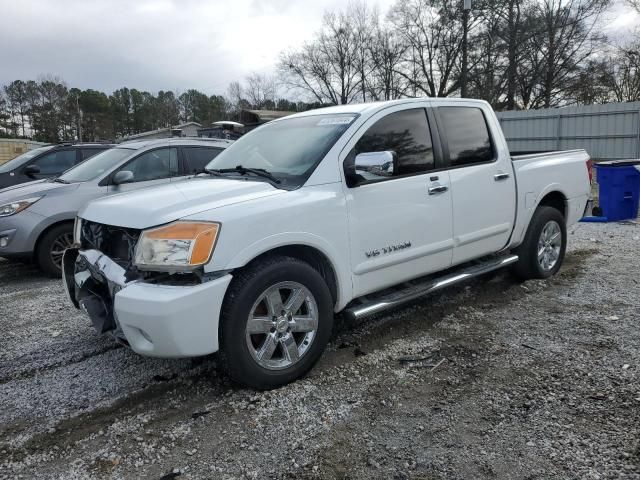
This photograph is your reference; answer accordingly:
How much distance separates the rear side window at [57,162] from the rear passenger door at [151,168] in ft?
10.2

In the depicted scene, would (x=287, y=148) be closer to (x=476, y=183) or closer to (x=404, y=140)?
(x=404, y=140)

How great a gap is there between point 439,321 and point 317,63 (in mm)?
50901

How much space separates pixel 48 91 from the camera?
6238 cm

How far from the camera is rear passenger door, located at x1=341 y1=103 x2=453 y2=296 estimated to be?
11.6 ft

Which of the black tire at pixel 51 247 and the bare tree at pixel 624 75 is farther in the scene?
the bare tree at pixel 624 75

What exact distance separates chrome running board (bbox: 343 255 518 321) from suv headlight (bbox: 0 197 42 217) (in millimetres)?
4452

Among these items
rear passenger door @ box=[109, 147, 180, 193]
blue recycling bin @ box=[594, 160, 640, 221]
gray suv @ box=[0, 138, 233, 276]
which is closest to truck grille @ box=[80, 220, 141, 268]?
gray suv @ box=[0, 138, 233, 276]

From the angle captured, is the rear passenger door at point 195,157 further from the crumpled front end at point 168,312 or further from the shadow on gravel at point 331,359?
the crumpled front end at point 168,312

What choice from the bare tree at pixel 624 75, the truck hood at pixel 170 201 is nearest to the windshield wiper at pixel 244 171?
the truck hood at pixel 170 201

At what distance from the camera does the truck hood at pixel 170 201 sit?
9.68ft

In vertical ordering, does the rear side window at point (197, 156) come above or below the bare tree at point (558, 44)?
below

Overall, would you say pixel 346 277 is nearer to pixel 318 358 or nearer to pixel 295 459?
pixel 318 358

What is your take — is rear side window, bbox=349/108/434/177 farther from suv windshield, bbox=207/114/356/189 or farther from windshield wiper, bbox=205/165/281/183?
windshield wiper, bbox=205/165/281/183

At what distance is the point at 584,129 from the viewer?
17.0m
